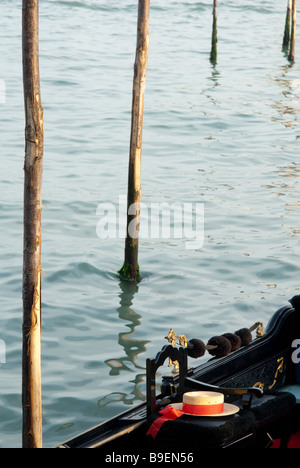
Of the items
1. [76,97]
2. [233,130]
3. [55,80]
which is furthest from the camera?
[55,80]

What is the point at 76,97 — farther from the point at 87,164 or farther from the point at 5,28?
the point at 5,28

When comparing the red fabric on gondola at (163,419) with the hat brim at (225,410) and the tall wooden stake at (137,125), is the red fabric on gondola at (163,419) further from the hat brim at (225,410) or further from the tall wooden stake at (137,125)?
the tall wooden stake at (137,125)

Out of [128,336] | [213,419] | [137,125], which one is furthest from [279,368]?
[137,125]

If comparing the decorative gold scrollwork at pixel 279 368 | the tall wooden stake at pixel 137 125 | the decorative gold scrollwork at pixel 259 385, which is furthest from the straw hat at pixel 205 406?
the tall wooden stake at pixel 137 125

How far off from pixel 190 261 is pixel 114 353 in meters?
2.53

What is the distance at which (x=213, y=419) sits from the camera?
3.54 m

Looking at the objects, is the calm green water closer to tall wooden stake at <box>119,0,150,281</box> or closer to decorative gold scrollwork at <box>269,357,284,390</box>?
tall wooden stake at <box>119,0,150,281</box>

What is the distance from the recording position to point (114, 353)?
7094mm

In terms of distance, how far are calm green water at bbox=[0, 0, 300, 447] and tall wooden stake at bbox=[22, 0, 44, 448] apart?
143cm

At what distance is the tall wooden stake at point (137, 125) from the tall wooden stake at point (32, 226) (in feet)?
11.1

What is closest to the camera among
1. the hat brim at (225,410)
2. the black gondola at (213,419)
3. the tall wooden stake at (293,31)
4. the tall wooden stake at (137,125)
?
the black gondola at (213,419)

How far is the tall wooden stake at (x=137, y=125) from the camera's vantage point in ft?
25.5

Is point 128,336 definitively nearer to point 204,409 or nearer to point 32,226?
point 32,226
